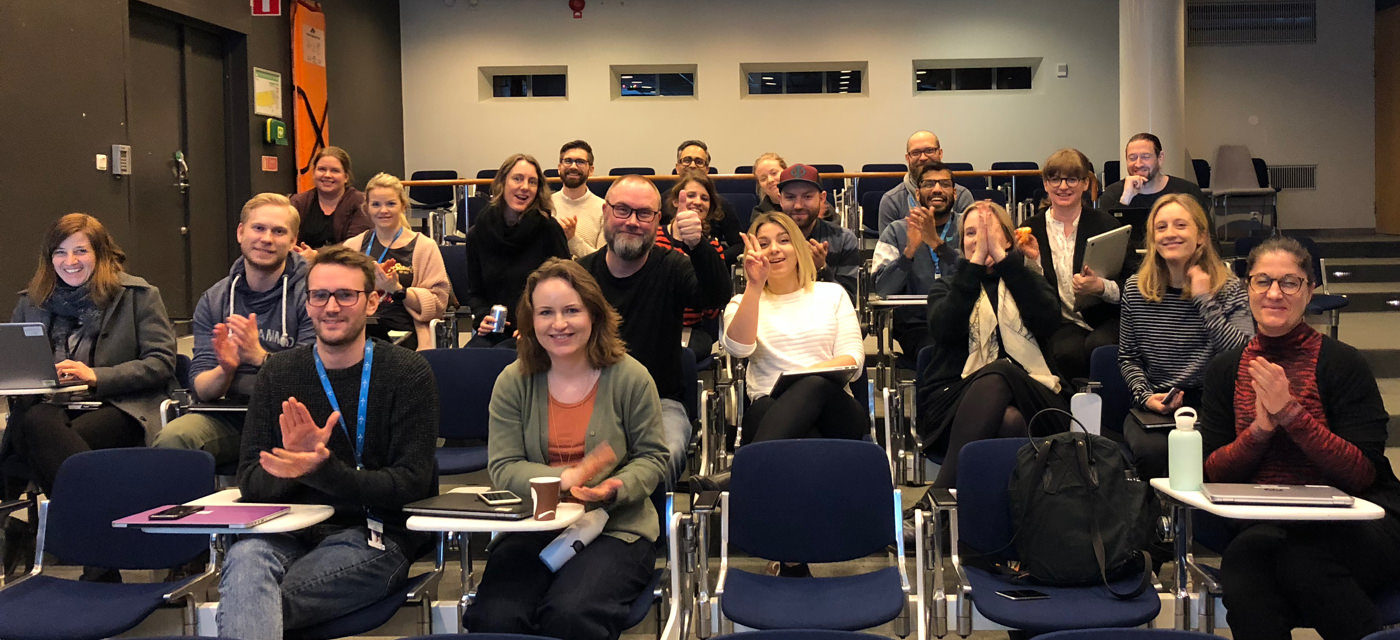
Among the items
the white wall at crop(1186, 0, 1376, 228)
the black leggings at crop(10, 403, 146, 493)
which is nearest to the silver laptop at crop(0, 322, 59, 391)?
the black leggings at crop(10, 403, 146, 493)

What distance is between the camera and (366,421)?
287cm

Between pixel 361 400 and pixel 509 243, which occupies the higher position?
pixel 509 243

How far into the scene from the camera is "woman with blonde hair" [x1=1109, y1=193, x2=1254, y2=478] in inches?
145

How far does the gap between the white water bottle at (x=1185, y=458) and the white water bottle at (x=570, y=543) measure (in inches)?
54.0

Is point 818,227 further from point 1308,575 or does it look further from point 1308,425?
point 1308,575

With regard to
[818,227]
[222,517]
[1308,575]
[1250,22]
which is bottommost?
[1308,575]

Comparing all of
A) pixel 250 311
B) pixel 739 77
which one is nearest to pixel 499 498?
pixel 250 311

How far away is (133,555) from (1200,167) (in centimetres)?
1051

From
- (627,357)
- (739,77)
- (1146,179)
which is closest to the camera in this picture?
(627,357)

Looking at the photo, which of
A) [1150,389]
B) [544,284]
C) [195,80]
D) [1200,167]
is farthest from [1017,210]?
[544,284]

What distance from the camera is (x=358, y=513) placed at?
9.37 feet

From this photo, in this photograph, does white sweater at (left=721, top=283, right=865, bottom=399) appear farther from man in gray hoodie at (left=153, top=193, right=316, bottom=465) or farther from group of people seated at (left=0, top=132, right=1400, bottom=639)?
man in gray hoodie at (left=153, top=193, right=316, bottom=465)

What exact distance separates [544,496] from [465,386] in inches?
60.1

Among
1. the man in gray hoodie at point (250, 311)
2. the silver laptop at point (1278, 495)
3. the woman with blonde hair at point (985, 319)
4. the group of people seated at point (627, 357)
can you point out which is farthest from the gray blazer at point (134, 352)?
the silver laptop at point (1278, 495)
